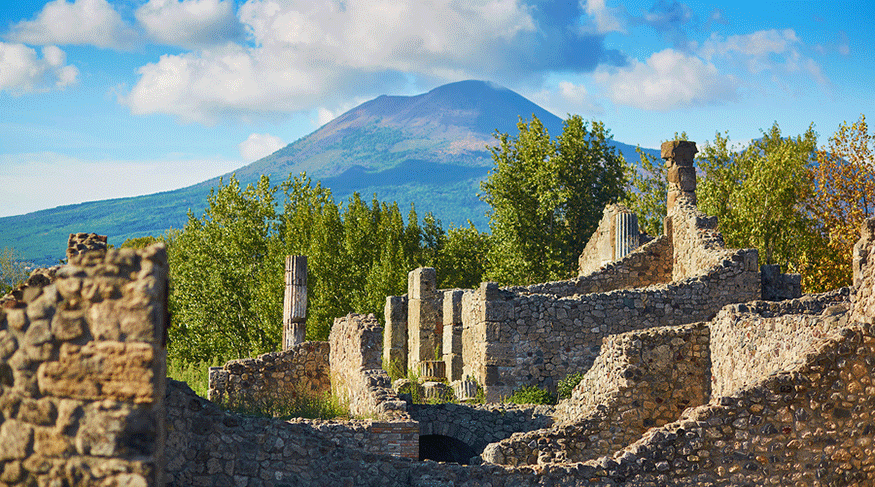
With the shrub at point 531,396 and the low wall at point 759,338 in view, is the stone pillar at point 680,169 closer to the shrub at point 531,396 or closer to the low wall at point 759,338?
the shrub at point 531,396

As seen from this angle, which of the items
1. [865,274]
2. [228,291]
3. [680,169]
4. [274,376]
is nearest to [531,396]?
[274,376]

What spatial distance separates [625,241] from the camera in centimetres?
2484

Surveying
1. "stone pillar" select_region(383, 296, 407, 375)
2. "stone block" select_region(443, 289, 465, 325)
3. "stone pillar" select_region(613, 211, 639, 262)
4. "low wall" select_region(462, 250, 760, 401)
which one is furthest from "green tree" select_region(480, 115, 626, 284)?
"low wall" select_region(462, 250, 760, 401)

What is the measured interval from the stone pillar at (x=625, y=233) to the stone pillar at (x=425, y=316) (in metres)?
5.19

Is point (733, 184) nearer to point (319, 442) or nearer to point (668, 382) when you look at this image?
point (668, 382)

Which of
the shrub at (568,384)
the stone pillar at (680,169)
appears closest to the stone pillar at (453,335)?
the shrub at (568,384)

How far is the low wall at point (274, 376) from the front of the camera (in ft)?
63.2

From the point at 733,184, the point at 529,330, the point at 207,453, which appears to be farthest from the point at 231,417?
the point at 733,184

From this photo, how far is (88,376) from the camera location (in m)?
5.48

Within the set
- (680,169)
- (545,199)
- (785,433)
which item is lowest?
(785,433)

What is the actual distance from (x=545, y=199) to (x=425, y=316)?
16159 mm

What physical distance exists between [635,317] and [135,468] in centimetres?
1547

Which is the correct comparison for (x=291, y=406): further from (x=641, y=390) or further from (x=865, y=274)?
(x=865, y=274)

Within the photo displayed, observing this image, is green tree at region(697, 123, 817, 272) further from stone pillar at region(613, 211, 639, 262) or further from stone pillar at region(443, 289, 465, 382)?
stone pillar at region(443, 289, 465, 382)
